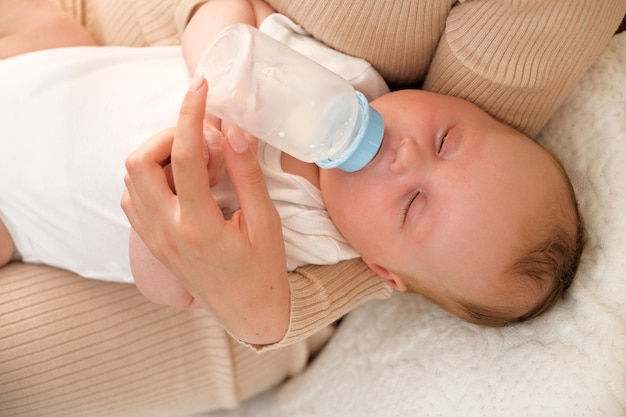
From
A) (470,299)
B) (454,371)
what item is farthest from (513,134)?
(454,371)

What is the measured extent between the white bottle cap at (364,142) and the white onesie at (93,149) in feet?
0.55

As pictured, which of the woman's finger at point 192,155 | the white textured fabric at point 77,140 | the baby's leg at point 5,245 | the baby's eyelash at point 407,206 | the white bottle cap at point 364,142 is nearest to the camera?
the woman's finger at point 192,155

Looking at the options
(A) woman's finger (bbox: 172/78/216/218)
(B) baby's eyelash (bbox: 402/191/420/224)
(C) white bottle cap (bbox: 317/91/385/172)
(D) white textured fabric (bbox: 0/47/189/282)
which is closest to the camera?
(A) woman's finger (bbox: 172/78/216/218)

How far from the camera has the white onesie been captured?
1.08 metres

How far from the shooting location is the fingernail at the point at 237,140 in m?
0.79

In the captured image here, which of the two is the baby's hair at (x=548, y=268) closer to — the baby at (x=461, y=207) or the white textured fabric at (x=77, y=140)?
the baby at (x=461, y=207)

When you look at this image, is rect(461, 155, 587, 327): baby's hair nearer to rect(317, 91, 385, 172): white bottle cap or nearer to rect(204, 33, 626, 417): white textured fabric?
rect(204, 33, 626, 417): white textured fabric

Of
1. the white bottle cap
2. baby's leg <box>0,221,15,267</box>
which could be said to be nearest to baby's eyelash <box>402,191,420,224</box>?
the white bottle cap

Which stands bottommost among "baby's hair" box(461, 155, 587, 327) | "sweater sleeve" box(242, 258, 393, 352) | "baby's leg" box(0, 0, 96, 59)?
"sweater sleeve" box(242, 258, 393, 352)

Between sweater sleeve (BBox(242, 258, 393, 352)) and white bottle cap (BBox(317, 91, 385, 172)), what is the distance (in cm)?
24

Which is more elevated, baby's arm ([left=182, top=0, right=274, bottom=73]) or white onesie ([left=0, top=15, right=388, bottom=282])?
baby's arm ([left=182, top=0, right=274, bottom=73])

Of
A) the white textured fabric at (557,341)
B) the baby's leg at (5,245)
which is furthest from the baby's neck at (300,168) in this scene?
the baby's leg at (5,245)

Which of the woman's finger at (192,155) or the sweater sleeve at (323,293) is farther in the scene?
the sweater sleeve at (323,293)

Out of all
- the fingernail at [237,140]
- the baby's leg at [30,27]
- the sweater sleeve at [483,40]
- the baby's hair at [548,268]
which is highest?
the sweater sleeve at [483,40]
